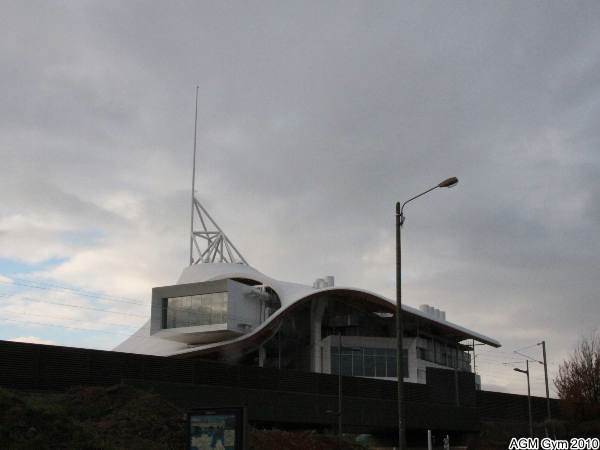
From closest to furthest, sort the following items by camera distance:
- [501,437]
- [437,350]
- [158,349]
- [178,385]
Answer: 1. [178,385]
2. [501,437]
3. [158,349]
4. [437,350]

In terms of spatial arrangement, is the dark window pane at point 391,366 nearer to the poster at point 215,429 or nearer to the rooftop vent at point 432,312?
the rooftop vent at point 432,312

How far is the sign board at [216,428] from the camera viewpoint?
58.3 feet

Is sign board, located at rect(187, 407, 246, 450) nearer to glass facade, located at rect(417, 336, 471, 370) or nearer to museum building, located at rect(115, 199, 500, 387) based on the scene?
museum building, located at rect(115, 199, 500, 387)

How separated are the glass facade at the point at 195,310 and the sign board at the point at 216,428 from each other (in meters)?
52.1

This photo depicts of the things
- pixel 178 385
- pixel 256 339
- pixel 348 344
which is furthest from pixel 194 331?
pixel 178 385

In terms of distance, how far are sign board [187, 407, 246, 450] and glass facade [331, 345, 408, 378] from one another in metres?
60.9

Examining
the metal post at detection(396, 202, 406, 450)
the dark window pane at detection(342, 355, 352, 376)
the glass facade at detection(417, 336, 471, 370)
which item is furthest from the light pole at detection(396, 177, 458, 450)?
the glass facade at detection(417, 336, 471, 370)

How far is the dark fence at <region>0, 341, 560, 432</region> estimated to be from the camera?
39.0m

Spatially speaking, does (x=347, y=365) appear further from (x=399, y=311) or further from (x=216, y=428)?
(x=216, y=428)

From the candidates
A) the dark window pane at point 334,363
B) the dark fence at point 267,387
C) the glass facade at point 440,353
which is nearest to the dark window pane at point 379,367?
the dark window pane at point 334,363

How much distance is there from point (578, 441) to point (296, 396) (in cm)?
2003

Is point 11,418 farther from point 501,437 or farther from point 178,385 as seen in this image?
point 501,437

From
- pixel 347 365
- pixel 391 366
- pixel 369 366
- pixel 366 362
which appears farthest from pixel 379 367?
pixel 347 365

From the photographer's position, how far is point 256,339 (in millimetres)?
73125
